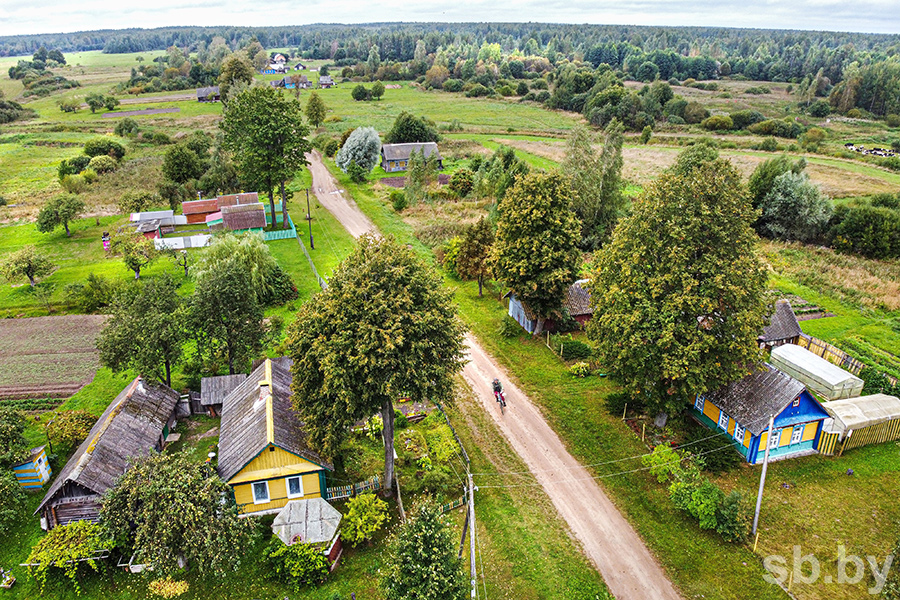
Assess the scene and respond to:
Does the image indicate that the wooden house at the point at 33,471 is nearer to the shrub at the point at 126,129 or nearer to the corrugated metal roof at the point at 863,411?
the corrugated metal roof at the point at 863,411

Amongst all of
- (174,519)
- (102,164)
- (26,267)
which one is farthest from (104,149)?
(174,519)

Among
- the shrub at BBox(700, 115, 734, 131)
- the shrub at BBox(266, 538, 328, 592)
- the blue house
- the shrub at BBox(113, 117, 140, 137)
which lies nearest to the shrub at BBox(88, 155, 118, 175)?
the shrub at BBox(113, 117, 140, 137)

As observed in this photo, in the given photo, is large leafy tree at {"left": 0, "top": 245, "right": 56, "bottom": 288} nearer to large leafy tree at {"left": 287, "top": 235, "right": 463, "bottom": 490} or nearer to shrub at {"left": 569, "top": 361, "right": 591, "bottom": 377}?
large leafy tree at {"left": 287, "top": 235, "right": 463, "bottom": 490}

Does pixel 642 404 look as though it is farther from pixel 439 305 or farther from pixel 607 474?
pixel 439 305

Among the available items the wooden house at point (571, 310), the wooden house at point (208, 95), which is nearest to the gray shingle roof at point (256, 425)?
the wooden house at point (571, 310)

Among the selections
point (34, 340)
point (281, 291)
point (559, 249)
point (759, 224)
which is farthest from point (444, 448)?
point (759, 224)
